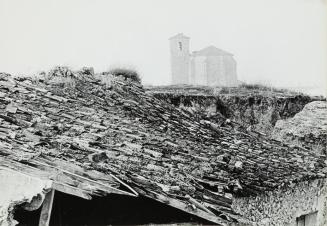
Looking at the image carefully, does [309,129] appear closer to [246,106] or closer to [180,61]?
[246,106]

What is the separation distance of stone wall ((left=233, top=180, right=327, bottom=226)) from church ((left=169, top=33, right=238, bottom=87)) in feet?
61.0

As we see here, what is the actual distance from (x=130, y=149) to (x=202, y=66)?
26.2 meters

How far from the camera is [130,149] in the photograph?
6227mm

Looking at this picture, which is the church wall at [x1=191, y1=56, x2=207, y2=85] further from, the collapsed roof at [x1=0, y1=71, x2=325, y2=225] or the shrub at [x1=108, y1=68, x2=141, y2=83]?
the collapsed roof at [x1=0, y1=71, x2=325, y2=225]

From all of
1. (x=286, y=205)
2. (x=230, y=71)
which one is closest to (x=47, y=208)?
(x=286, y=205)

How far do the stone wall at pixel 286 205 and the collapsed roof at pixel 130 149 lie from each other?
1.03 feet

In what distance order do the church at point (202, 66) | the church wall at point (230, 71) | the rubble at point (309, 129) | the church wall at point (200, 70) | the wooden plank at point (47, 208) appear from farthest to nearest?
1. the church wall at point (200, 70)
2. the church at point (202, 66)
3. the church wall at point (230, 71)
4. the rubble at point (309, 129)
5. the wooden plank at point (47, 208)

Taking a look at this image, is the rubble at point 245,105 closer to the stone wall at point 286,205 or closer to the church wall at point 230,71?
the stone wall at point 286,205

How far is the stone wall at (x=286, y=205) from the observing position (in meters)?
7.03

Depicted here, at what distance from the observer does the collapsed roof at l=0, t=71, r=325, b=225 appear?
16.0 ft

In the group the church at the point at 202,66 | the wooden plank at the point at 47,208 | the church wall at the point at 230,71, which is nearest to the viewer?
the wooden plank at the point at 47,208

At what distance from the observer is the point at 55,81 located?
8406 mm

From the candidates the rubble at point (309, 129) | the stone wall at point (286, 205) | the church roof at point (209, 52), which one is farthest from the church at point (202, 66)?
the stone wall at point (286, 205)

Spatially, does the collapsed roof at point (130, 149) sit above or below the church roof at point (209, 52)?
below
